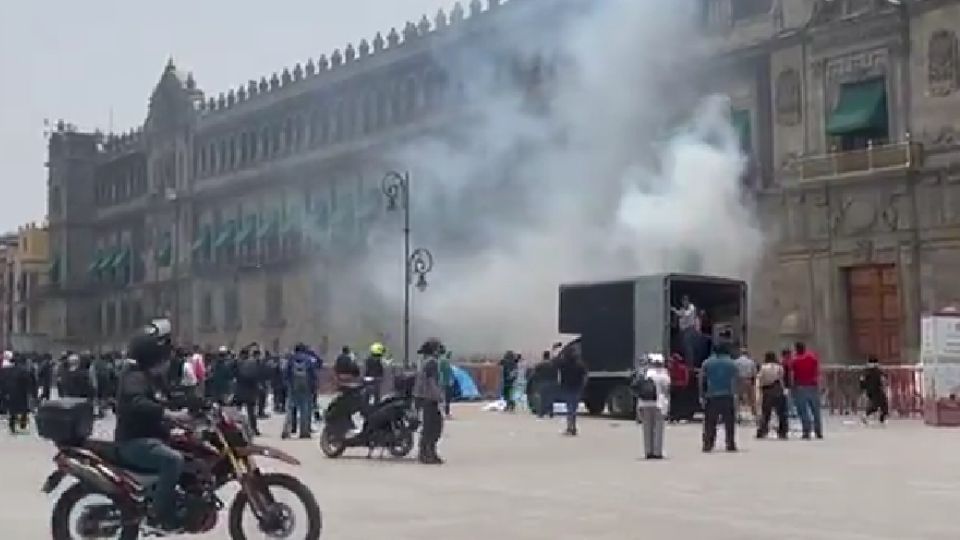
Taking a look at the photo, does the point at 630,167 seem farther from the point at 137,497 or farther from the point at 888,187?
the point at 137,497

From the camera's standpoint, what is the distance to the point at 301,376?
21219mm

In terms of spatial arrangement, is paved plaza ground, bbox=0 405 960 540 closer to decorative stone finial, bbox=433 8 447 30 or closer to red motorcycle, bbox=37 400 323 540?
red motorcycle, bbox=37 400 323 540

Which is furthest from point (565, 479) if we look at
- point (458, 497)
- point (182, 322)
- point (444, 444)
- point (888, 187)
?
point (182, 322)

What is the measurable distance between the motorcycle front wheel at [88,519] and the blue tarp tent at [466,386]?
27.1 m

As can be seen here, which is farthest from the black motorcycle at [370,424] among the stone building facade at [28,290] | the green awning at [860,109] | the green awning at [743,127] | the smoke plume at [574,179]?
the stone building facade at [28,290]

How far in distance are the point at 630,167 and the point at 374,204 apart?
14.6 m

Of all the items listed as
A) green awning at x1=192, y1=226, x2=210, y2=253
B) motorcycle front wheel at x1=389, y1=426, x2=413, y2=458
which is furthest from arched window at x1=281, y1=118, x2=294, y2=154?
motorcycle front wheel at x1=389, y1=426, x2=413, y2=458

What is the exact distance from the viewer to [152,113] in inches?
2714

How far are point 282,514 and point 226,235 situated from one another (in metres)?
52.1

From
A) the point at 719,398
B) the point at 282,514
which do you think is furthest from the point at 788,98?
the point at 282,514

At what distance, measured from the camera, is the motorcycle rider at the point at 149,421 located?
862 centimetres

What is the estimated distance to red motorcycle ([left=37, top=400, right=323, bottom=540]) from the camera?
343 inches

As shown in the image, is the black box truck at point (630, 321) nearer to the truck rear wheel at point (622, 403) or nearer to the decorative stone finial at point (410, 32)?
the truck rear wheel at point (622, 403)

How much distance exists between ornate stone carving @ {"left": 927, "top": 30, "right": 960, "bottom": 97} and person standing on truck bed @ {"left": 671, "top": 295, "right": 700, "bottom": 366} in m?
9.20
